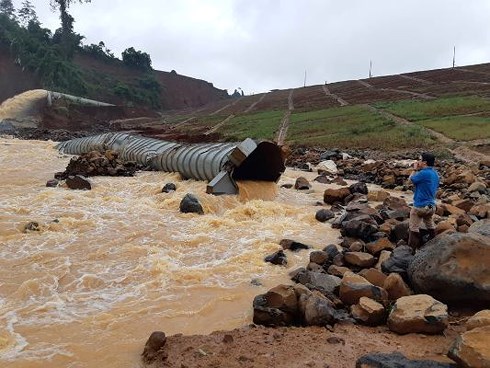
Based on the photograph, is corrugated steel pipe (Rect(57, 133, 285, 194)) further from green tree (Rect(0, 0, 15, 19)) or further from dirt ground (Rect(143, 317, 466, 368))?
green tree (Rect(0, 0, 15, 19))

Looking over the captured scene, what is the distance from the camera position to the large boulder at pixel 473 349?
13.6 feet

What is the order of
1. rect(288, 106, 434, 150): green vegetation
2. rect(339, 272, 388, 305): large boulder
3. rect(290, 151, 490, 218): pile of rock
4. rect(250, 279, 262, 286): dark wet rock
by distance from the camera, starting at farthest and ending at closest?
rect(288, 106, 434, 150): green vegetation
rect(290, 151, 490, 218): pile of rock
rect(250, 279, 262, 286): dark wet rock
rect(339, 272, 388, 305): large boulder

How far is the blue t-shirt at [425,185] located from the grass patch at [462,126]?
753 inches

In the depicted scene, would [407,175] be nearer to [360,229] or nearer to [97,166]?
→ [360,229]

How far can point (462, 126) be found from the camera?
92.8 feet

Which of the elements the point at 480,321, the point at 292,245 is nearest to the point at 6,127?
the point at 292,245

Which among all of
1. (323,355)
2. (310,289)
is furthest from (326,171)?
(323,355)

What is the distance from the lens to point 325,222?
11.7m

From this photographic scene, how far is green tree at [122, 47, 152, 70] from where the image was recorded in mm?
92438

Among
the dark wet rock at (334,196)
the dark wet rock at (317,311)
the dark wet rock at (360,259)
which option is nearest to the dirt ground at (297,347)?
the dark wet rock at (317,311)

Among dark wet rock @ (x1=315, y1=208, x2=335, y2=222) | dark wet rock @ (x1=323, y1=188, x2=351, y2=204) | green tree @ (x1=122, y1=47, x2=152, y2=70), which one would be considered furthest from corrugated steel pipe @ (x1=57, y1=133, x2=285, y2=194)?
green tree @ (x1=122, y1=47, x2=152, y2=70)

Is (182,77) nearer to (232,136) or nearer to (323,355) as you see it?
(232,136)

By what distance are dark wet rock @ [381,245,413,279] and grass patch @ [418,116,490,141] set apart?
19919 mm

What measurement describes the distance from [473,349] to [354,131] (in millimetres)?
28268
